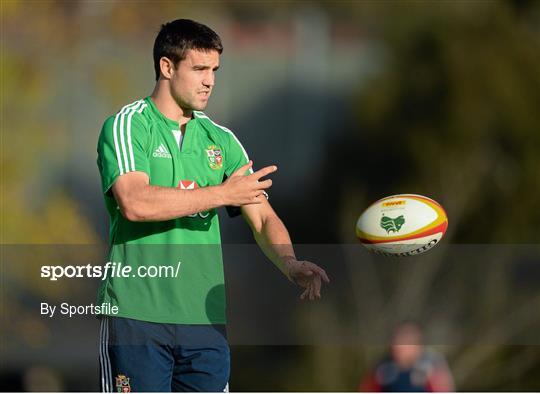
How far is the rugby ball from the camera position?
495cm

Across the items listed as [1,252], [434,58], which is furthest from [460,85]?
[1,252]

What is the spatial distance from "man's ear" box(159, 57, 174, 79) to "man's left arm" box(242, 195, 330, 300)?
0.61 meters

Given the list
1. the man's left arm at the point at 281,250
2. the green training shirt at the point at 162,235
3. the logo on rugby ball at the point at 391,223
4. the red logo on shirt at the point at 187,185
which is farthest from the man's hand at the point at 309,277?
the logo on rugby ball at the point at 391,223

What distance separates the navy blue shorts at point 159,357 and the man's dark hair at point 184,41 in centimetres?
105

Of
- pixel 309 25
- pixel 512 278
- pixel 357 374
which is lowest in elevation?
pixel 357 374

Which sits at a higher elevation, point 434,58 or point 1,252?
point 434,58

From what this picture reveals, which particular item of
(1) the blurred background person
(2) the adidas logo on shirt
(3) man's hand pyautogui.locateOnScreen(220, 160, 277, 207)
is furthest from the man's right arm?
(1) the blurred background person

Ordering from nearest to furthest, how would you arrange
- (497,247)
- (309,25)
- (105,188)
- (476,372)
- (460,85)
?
(105,188) → (476,372) → (497,247) → (460,85) → (309,25)

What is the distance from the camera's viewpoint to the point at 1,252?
9.58m

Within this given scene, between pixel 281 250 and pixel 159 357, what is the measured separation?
66cm

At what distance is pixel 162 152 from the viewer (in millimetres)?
4312

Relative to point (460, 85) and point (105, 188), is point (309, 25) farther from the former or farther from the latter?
point (105, 188)

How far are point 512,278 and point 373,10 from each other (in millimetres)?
3670

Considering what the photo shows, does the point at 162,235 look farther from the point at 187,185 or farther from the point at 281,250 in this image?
the point at 281,250
